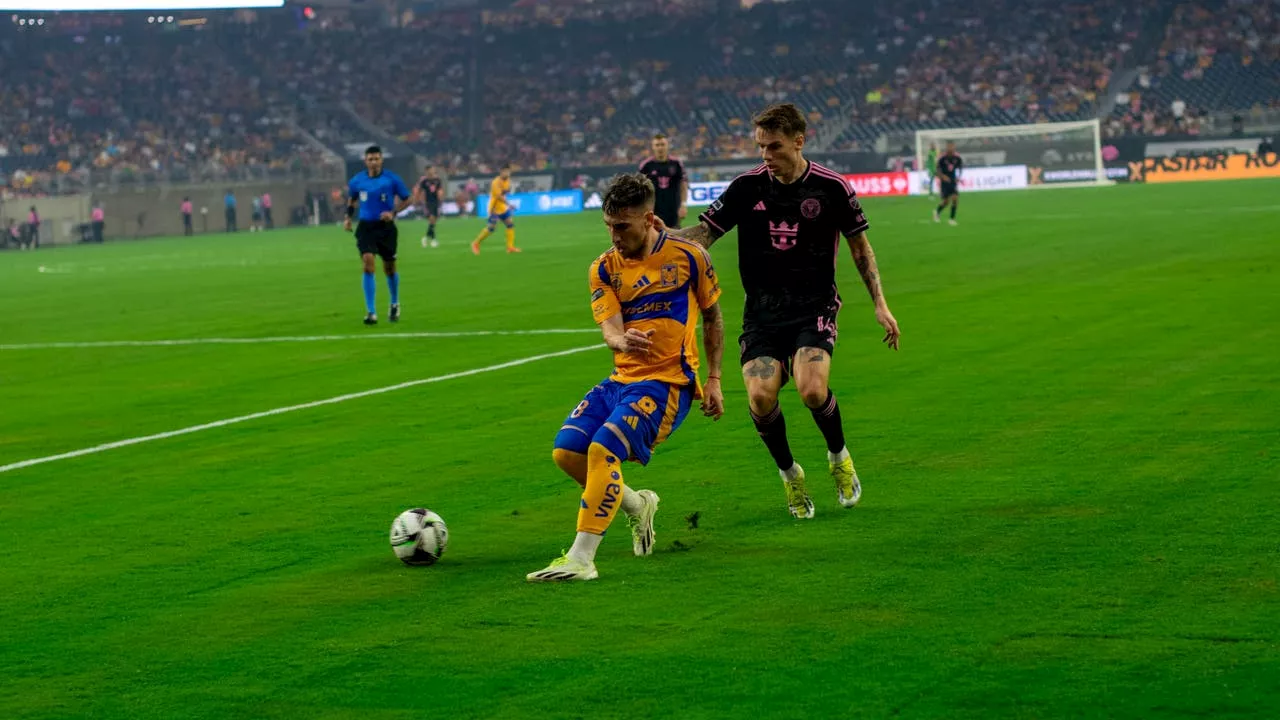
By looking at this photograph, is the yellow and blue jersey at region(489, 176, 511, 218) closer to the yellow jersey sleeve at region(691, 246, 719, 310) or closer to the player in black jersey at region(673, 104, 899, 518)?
the player in black jersey at region(673, 104, 899, 518)

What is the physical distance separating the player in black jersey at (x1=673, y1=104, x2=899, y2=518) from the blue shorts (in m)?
0.91

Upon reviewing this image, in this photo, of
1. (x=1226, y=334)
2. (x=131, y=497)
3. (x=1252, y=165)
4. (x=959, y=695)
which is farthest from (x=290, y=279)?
(x=1252, y=165)

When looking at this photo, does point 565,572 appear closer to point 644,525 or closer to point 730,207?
point 644,525

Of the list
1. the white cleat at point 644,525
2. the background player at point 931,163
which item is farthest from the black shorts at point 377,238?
the background player at point 931,163

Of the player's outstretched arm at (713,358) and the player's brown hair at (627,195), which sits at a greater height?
the player's brown hair at (627,195)

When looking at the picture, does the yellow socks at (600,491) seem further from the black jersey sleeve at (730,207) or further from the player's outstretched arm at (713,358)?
the black jersey sleeve at (730,207)

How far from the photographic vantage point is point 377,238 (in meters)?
22.4

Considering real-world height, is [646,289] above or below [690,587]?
above

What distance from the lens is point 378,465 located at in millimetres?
11242

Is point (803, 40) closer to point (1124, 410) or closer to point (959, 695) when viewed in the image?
point (1124, 410)

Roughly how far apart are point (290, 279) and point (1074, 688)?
29.3 meters

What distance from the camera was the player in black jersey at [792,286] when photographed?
8.89 metres

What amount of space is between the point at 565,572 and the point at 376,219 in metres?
15.7

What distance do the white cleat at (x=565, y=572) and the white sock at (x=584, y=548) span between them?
0.02 meters
